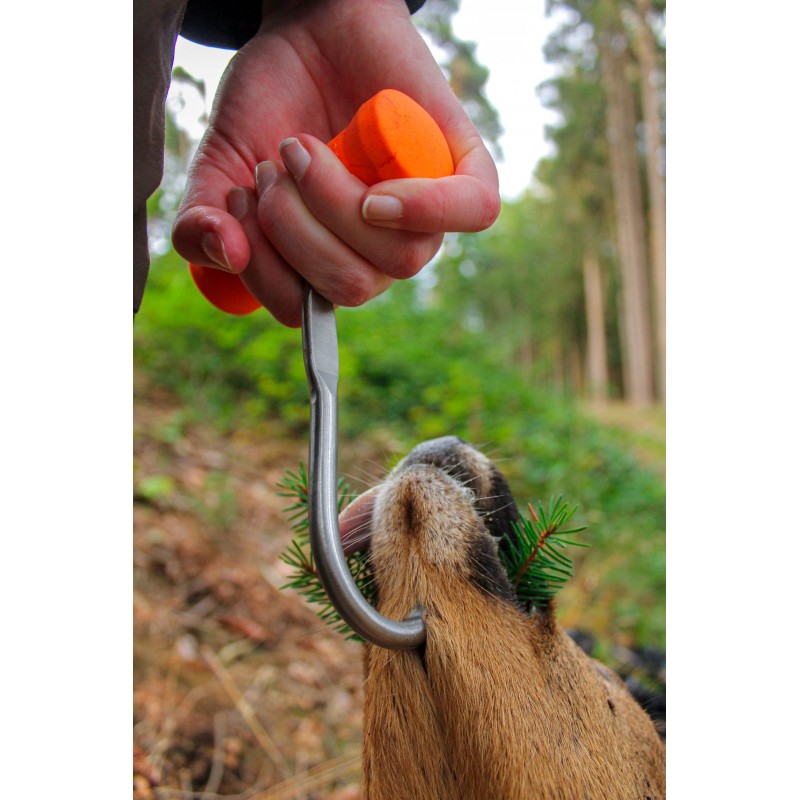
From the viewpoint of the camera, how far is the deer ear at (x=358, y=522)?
596 mm

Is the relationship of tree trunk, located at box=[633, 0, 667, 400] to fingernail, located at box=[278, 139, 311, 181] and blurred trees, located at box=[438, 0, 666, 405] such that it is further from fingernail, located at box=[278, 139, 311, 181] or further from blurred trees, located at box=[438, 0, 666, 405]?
fingernail, located at box=[278, 139, 311, 181]

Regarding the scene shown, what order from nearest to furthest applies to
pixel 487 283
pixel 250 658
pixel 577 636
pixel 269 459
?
pixel 577 636
pixel 250 658
pixel 269 459
pixel 487 283

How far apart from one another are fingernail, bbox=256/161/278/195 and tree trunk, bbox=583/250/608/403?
7041 millimetres

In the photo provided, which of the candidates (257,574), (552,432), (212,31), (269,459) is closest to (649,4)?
(552,432)

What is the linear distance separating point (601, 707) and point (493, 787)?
0.48 ft

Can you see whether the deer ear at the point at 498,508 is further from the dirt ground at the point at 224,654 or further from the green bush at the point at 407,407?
the green bush at the point at 407,407

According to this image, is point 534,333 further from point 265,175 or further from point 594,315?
point 265,175

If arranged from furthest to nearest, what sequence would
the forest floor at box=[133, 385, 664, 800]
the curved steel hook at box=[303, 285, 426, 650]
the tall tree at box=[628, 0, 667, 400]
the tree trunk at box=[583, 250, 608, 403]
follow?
the tree trunk at box=[583, 250, 608, 403], the tall tree at box=[628, 0, 667, 400], the forest floor at box=[133, 385, 664, 800], the curved steel hook at box=[303, 285, 426, 650]

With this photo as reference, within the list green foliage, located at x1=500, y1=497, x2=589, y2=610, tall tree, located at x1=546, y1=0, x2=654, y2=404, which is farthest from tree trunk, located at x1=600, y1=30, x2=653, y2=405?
green foliage, located at x1=500, y1=497, x2=589, y2=610

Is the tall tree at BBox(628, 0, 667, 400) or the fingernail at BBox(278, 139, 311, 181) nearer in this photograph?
the fingernail at BBox(278, 139, 311, 181)

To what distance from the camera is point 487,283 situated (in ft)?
19.4

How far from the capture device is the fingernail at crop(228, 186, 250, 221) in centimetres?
57

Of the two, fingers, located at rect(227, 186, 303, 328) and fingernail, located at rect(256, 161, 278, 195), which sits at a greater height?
fingernail, located at rect(256, 161, 278, 195)

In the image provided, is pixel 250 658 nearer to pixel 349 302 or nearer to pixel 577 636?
pixel 577 636
